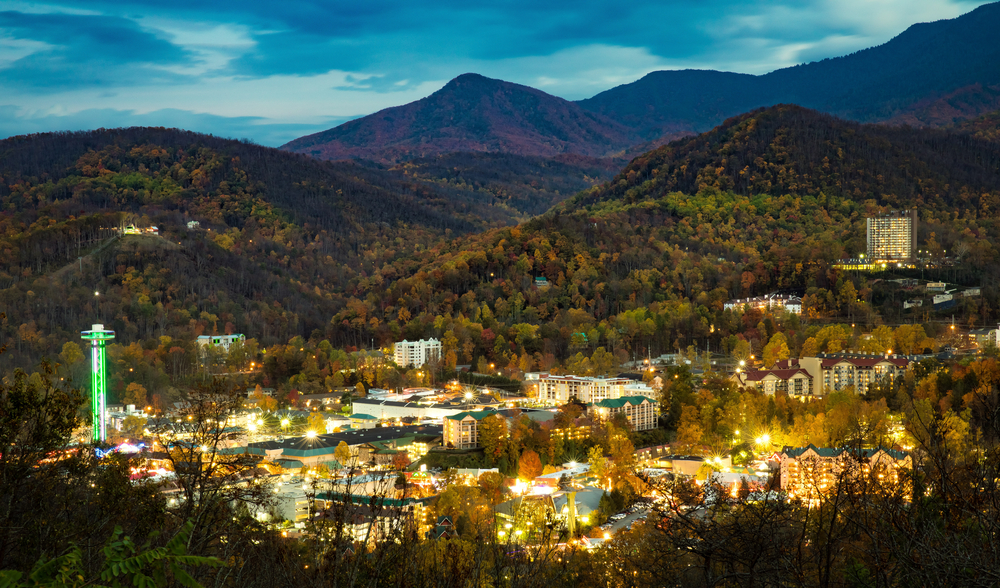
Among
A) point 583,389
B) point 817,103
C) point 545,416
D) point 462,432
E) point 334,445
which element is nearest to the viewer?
point 334,445

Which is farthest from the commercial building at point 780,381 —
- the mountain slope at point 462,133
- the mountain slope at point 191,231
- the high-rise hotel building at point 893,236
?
the mountain slope at point 462,133

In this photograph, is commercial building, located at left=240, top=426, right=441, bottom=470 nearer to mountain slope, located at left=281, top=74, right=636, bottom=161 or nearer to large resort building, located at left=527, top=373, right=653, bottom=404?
large resort building, located at left=527, top=373, right=653, bottom=404

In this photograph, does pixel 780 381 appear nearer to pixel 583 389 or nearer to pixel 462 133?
pixel 583 389

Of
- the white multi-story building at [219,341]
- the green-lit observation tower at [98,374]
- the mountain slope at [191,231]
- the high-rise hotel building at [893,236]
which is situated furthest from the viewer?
the high-rise hotel building at [893,236]

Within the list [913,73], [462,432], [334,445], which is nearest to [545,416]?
[462,432]

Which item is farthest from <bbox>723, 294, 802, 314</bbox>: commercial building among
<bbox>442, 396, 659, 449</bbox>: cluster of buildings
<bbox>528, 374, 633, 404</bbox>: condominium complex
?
<bbox>442, 396, 659, 449</bbox>: cluster of buildings

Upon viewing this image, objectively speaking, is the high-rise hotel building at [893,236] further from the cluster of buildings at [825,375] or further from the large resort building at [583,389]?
the large resort building at [583,389]

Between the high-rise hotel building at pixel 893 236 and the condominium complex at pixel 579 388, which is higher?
the high-rise hotel building at pixel 893 236
